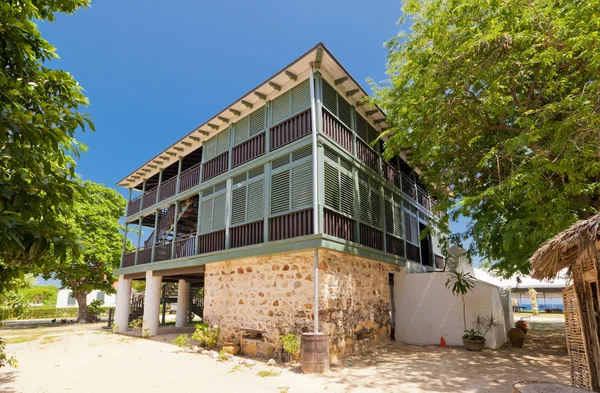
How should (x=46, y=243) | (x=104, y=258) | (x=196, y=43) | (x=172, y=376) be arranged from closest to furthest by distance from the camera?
(x=46, y=243), (x=172, y=376), (x=196, y=43), (x=104, y=258)

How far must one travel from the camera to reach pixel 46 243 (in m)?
2.77

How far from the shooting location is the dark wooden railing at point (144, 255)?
535 inches

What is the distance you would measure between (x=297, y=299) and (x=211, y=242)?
401 centimetres

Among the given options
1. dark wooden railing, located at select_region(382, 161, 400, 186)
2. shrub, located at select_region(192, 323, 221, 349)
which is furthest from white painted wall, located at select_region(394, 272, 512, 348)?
shrub, located at select_region(192, 323, 221, 349)

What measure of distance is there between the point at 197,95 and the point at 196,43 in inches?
448

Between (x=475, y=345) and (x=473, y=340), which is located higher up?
(x=473, y=340)

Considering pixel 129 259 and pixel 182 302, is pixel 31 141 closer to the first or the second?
pixel 129 259

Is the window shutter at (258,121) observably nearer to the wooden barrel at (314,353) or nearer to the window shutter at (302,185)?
the window shutter at (302,185)

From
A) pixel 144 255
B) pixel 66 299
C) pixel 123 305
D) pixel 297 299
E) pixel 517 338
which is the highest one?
pixel 144 255

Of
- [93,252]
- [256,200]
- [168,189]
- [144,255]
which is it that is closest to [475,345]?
[256,200]

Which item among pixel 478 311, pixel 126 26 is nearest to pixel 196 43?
pixel 126 26

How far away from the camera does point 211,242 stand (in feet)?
35.1

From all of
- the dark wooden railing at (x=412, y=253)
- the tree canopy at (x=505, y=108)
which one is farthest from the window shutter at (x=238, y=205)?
the dark wooden railing at (x=412, y=253)

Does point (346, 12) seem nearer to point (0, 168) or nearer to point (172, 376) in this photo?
point (0, 168)
